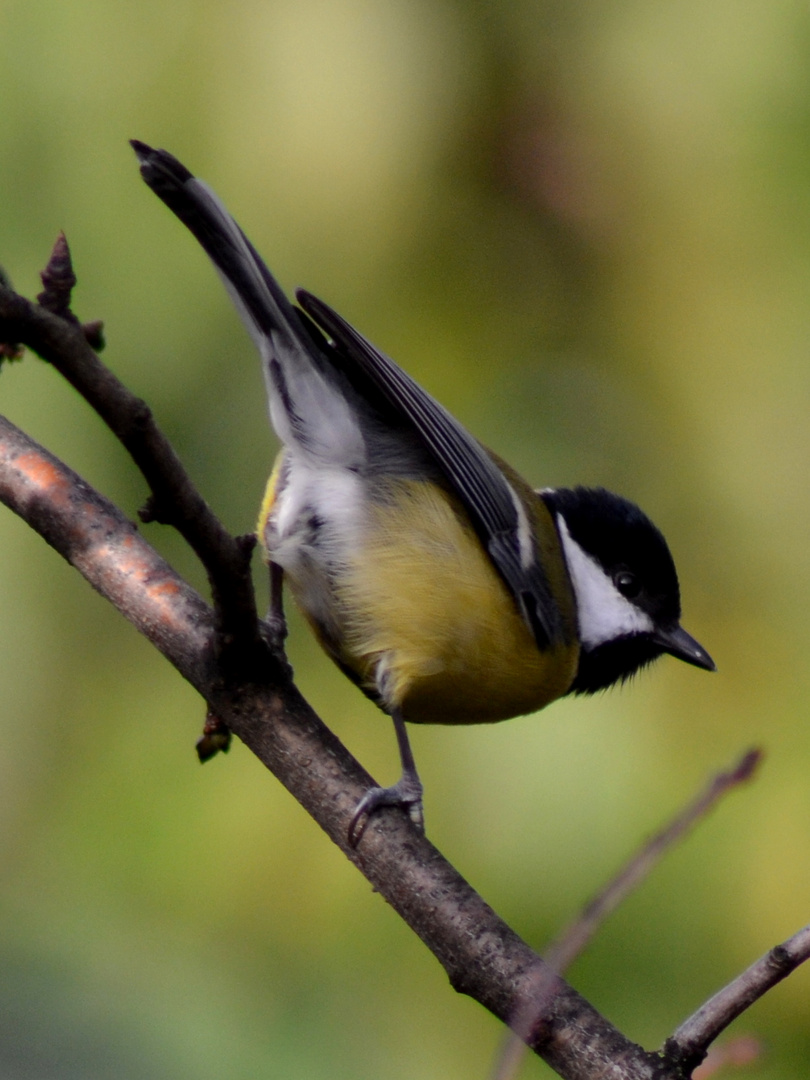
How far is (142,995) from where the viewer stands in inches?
58.3

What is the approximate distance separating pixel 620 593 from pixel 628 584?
3 cm

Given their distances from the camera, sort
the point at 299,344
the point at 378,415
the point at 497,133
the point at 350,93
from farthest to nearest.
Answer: the point at 497,133
the point at 350,93
the point at 378,415
the point at 299,344

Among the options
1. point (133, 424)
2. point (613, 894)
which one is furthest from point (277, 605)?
point (613, 894)

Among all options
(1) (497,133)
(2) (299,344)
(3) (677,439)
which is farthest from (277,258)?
(3) (677,439)

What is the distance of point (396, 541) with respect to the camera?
6.93ft

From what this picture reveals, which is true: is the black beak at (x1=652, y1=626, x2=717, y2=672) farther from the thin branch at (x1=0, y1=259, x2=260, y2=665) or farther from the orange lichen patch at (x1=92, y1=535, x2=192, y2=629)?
the thin branch at (x1=0, y1=259, x2=260, y2=665)

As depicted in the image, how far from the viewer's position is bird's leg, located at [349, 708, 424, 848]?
1503 mm

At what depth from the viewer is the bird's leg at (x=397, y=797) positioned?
59.2 inches

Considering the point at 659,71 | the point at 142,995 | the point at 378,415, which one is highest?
the point at 659,71

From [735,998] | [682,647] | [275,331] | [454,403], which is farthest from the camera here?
[454,403]

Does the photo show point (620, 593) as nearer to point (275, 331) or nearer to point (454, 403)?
point (454, 403)

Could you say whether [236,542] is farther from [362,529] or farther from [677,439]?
[677,439]

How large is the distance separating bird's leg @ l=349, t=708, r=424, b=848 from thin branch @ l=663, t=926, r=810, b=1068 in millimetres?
485

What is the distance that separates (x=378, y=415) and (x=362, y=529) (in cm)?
23
